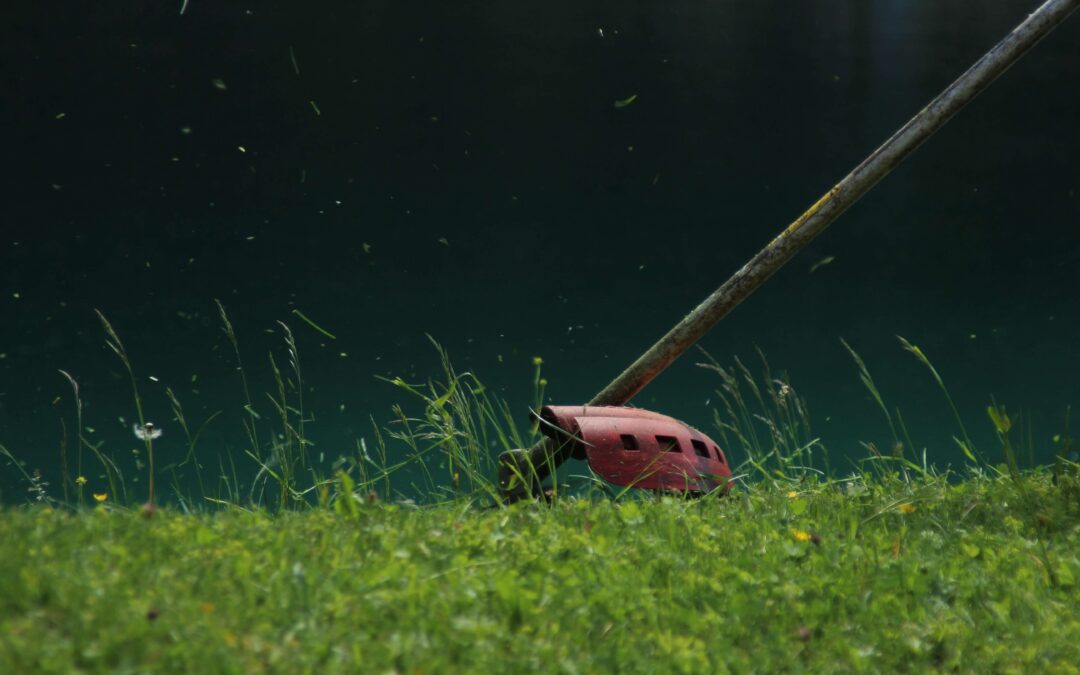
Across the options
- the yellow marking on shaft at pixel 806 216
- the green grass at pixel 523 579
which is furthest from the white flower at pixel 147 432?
the yellow marking on shaft at pixel 806 216

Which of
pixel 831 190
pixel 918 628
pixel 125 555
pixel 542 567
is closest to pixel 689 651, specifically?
pixel 542 567

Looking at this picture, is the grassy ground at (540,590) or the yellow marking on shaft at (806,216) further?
the yellow marking on shaft at (806,216)

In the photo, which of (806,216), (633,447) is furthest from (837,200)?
(633,447)

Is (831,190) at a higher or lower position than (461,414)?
higher

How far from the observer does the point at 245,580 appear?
269 centimetres

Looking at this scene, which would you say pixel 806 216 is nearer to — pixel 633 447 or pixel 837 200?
pixel 837 200

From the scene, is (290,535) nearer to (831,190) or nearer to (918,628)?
(918,628)

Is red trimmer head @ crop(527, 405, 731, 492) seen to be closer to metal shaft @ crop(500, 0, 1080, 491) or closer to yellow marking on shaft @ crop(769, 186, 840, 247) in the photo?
metal shaft @ crop(500, 0, 1080, 491)

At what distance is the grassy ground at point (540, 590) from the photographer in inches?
94.7

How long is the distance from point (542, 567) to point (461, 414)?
4.59 ft

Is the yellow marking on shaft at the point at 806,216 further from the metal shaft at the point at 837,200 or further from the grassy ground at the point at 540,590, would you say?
the grassy ground at the point at 540,590

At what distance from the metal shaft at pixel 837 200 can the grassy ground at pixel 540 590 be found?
761 mm

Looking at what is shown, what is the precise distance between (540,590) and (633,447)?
5.35ft

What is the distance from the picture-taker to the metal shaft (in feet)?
15.3
